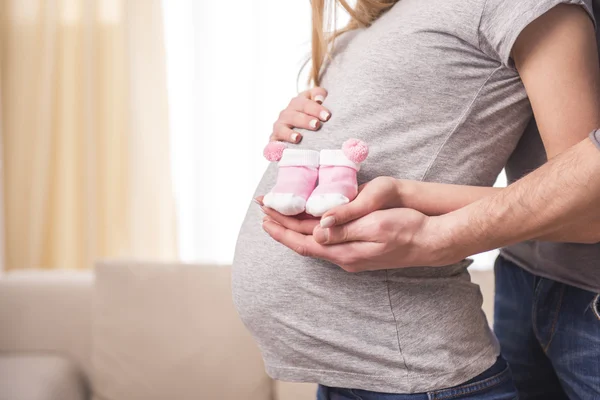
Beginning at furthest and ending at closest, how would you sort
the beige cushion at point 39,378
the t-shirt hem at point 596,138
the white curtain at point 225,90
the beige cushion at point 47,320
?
the white curtain at point 225,90, the beige cushion at point 47,320, the beige cushion at point 39,378, the t-shirt hem at point 596,138

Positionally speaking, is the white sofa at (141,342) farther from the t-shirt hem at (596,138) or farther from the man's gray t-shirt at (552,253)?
the t-shirt hem at (596,138)

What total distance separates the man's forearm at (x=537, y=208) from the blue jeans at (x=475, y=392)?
17 centimetres

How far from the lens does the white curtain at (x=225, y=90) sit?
8.29 ft

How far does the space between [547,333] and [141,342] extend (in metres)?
1.32

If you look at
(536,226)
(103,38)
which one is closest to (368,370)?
(536,226)

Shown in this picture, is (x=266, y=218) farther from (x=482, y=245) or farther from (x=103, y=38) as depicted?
(x=103, y=38)

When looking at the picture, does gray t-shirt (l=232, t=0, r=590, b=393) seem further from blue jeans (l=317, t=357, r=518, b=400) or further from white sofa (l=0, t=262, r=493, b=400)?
white sofa (l=0, t=262, r=493, b=400)

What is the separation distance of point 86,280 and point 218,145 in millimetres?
846

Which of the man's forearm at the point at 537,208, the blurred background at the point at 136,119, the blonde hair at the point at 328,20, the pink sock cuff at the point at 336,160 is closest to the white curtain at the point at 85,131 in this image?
the blurred background at the point at 136,119

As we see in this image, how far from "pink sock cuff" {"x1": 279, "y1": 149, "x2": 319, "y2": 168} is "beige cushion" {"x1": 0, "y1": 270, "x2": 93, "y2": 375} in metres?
1.47

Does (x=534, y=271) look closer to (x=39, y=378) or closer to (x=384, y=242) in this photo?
(x=384, y=242)

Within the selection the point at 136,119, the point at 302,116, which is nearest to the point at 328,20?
the point at 302,116

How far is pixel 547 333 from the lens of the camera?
2.87ft

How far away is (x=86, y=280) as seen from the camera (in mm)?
2025
